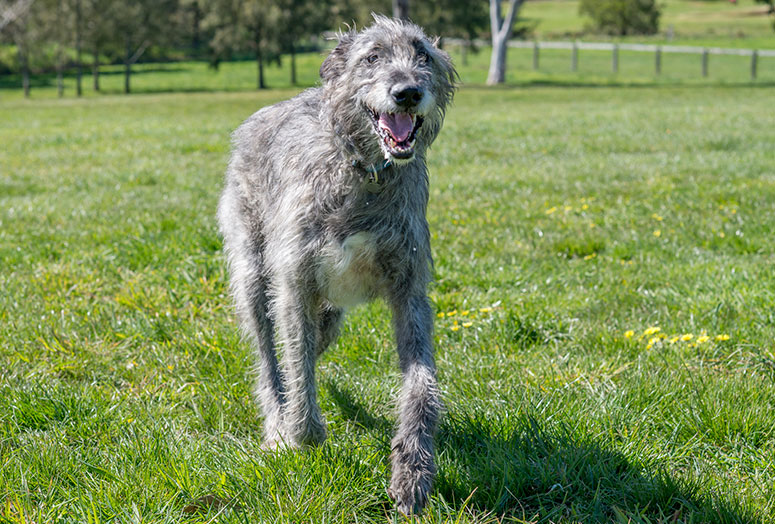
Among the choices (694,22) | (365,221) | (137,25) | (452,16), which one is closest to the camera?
(365,221)

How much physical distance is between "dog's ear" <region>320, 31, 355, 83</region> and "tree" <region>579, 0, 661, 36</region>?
7674 cm

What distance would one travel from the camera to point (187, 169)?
37.0 ft

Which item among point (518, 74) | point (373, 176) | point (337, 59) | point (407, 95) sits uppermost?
point (518, 74)

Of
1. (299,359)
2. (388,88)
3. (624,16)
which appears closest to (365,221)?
(388,88)

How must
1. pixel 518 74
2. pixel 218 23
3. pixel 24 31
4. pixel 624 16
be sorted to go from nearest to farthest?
pixel 24 31 → pixel 218 23 → pixel 518 74 → pixel 624 16

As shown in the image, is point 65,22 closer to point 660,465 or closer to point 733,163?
point 733,163

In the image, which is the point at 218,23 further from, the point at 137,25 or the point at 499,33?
the point at 499,33

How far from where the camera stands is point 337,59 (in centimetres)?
360

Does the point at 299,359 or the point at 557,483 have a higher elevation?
the point at 299,359

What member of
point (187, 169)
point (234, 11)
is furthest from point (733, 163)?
point (234, 11)

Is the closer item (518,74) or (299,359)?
(299,359)

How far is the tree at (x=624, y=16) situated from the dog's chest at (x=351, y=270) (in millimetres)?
77181

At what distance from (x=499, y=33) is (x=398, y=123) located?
118 ft

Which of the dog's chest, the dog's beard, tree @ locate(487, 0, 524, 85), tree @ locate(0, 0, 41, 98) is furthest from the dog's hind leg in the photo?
tree @ locate(0, 0, 41, 98)
